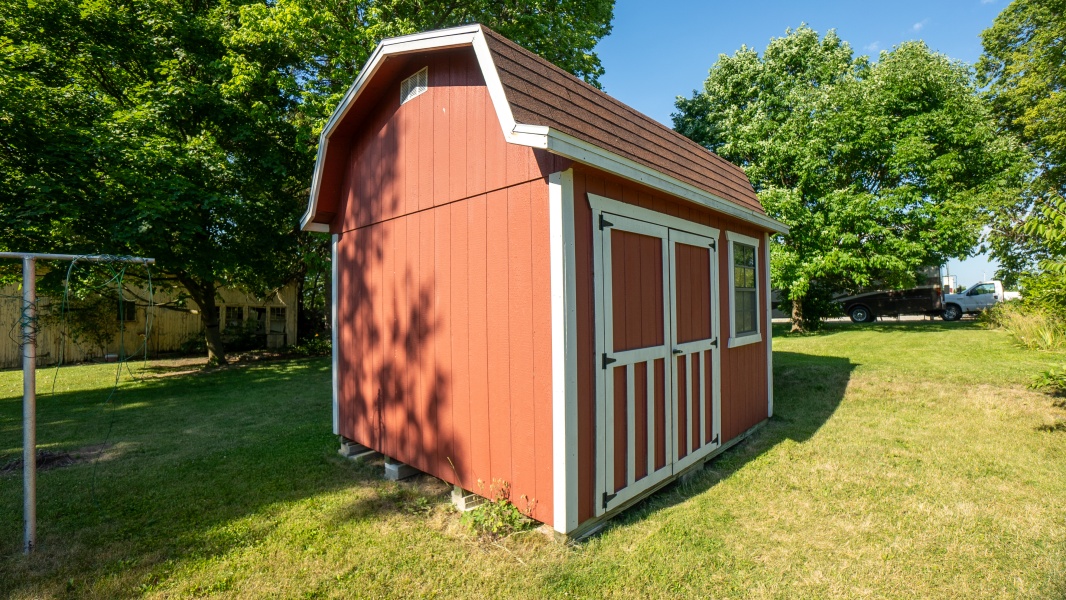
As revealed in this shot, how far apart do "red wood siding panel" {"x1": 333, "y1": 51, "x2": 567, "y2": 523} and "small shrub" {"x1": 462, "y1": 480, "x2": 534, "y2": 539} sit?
0.08 meters

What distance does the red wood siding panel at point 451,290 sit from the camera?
327 cm

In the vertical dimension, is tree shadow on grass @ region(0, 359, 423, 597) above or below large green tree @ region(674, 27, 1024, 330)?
below

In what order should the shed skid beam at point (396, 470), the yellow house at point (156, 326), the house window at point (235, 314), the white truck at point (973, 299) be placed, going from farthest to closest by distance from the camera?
the white truck at point (973, 299) < the house window at point (235, 314) < the yellow house at point (156, 326) < the shed skid beam at point (396, 470)

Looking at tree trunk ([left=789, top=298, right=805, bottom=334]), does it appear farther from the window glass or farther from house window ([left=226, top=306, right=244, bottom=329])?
house window ([left=226, top=306, right=244, bottom=329])

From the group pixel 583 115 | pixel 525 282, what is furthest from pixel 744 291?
pixel 525 282

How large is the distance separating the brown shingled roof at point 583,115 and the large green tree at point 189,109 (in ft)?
25.6

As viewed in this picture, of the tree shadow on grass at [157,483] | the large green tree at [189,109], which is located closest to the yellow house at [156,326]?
the large green tree at [189,109]

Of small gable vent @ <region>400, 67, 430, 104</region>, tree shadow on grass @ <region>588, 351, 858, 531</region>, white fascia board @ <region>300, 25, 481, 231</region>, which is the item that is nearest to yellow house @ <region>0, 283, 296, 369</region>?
white fascia board @ <region>300, 25, 481, 231</region>

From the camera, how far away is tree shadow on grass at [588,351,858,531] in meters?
3.93

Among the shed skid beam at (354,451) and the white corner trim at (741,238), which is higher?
the white corner trim at (741,238)

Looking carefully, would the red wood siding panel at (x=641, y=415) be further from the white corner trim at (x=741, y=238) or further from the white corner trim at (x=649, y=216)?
the white corner trim at (x=741, y=238)

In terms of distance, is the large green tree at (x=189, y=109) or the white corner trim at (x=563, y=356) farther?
the large green tree at (x=189, y=109)

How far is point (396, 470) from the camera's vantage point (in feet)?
14.6

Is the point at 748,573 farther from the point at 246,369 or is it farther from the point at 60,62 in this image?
the point at 60,62
